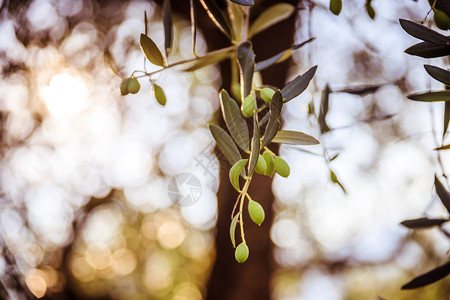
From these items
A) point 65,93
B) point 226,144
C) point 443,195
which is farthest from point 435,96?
point 65,93

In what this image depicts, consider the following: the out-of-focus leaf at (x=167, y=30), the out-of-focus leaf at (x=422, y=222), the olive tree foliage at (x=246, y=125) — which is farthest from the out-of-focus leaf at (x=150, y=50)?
the out-of-focus leaf at (x=422, y=222)

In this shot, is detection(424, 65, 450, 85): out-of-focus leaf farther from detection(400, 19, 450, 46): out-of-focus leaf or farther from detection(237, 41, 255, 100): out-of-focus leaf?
detection(237, 41, 255, 100): out-of-focus leaf

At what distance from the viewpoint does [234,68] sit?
37.1 inches

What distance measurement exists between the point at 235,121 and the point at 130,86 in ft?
0.62

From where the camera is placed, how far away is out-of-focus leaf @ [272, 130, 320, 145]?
519 mm

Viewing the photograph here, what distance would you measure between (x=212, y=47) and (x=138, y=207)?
7.02ft

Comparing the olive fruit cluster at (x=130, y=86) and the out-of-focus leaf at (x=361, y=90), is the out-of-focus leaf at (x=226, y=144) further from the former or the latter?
the out-of-focus leaf at (x=361, y=90)

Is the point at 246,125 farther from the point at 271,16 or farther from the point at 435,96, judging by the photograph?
the point at 271,16

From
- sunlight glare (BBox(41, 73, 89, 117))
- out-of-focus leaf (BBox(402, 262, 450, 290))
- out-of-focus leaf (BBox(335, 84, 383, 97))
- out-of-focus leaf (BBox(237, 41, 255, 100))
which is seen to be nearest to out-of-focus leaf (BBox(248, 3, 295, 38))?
out-of-focus leaf (BBox(335, 84, 383, 97))

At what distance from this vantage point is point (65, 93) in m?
2.42

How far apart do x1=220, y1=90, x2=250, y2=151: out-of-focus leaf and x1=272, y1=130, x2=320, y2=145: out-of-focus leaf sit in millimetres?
50

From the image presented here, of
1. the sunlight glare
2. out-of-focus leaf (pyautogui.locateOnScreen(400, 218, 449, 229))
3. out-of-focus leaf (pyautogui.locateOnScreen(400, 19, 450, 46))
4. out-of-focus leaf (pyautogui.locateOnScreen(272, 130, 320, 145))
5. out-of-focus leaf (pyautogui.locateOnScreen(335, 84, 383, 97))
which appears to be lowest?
the sunlight glare
